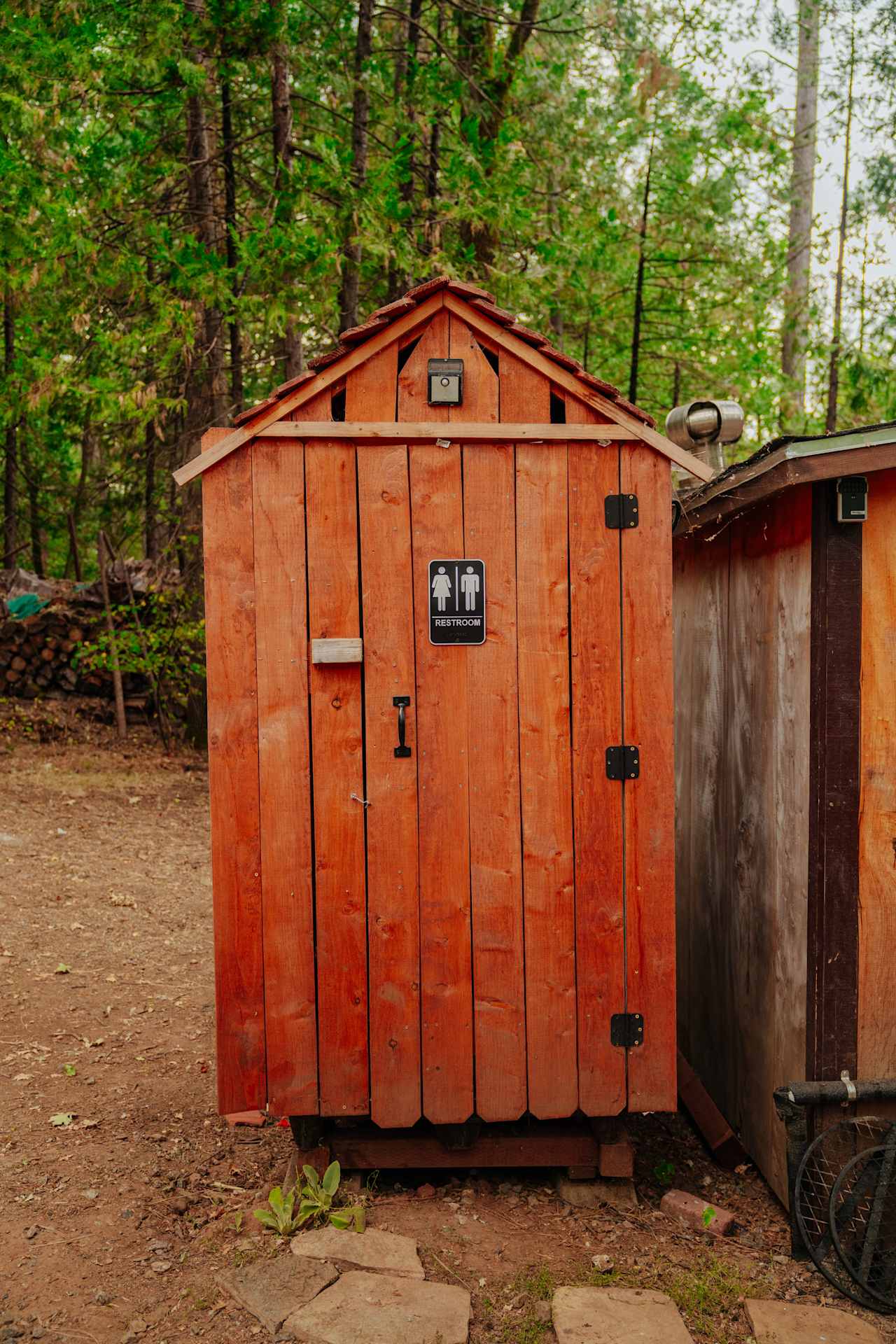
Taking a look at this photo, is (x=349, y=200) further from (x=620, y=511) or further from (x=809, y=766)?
(x=809, y=766)

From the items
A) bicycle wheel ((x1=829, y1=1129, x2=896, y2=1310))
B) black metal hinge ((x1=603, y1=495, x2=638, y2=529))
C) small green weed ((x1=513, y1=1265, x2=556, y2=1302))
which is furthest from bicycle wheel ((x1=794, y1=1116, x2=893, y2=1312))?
black metal hinge ((x1=603, y1=495, x2=638, y2=529))

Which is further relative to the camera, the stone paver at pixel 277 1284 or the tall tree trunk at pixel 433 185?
the tall tree trunk at pixel 433 185

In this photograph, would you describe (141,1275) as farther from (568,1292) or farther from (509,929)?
(509,929)

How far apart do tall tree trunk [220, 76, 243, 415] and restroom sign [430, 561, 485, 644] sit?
5.67 metres

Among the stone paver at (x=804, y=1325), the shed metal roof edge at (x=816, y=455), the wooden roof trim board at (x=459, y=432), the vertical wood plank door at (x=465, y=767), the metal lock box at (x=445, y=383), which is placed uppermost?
the metal lock box at (x=445, y=383)

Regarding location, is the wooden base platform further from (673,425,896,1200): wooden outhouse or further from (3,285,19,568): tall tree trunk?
(3,285,19,568): tall tree trunk

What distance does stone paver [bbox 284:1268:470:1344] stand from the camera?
8.87ft

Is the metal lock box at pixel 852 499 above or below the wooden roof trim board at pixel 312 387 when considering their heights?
below

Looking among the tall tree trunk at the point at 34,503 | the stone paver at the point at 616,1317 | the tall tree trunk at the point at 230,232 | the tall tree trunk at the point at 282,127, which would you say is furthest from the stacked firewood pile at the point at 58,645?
the stone paver at the point at 616,1317

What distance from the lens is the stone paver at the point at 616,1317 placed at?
2736mm

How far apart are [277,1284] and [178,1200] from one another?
2.24ft

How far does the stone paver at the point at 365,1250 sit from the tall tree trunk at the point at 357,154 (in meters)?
7.22

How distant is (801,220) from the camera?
1302 cm

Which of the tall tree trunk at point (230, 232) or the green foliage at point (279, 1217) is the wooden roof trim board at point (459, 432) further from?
the tall tree trunk at point (230, 232)
